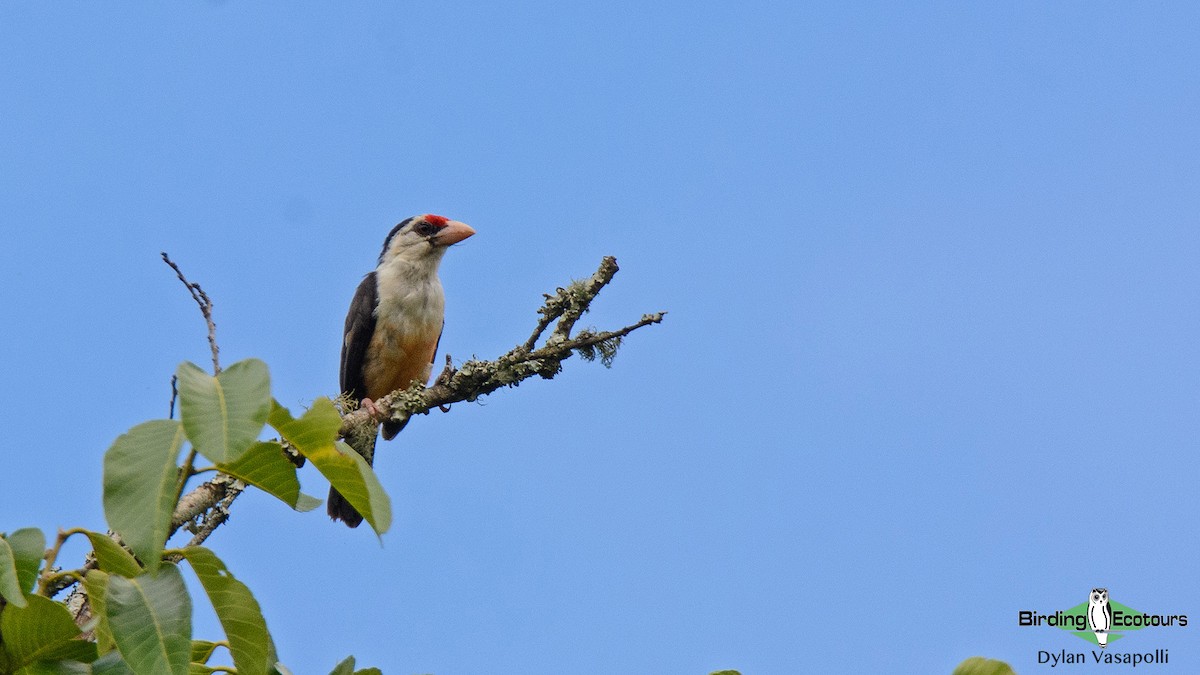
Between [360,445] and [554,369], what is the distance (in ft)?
3.87

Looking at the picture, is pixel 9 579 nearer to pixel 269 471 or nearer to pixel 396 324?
pixel 269 471

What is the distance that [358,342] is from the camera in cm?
695

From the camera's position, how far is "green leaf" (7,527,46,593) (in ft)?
6.13

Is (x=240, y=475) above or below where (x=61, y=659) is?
above

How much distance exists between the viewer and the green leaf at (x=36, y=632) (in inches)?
72.2

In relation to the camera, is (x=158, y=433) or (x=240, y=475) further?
(x=240, y=475)

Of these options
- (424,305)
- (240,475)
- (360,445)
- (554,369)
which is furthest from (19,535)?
(424,305)

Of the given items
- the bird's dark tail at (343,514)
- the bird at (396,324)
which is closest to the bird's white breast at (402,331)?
the bird at (396,324)

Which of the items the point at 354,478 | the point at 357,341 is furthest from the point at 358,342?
the point at 354,478

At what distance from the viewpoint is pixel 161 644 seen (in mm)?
1839

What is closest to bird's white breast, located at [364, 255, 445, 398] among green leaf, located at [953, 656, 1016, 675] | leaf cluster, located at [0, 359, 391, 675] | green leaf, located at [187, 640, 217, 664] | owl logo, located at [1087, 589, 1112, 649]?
owl logo, located at [1087, 589, 1112, 649]

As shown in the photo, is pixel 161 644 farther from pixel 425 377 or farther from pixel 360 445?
pixel 425 377

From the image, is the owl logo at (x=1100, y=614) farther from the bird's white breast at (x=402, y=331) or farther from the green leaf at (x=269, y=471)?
the green leaf at (x=269, y=471)

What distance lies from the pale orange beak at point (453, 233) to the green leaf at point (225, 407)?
552 centimetres
